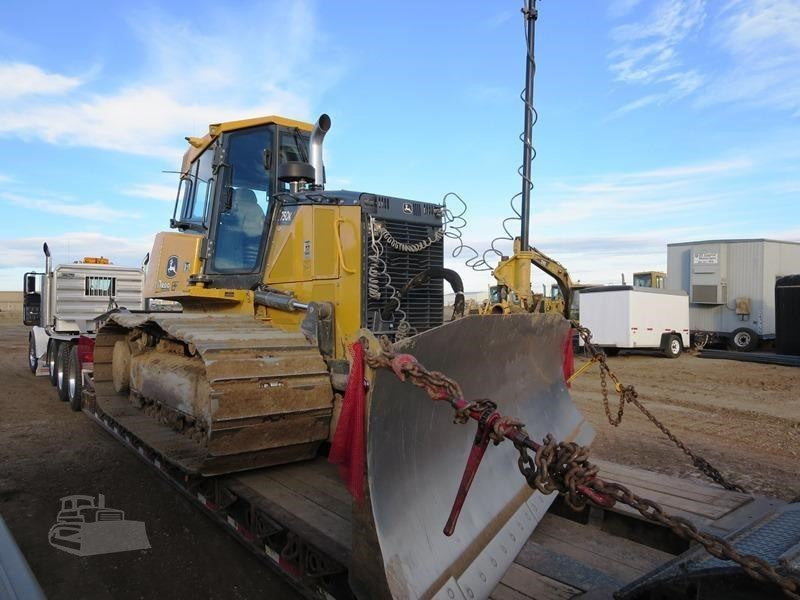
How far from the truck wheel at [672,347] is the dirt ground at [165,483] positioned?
451 cm

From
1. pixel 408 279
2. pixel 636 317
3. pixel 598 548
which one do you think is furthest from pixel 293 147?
pixel 636 317

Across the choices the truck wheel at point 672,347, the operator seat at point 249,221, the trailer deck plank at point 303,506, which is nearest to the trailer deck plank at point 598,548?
the trailer deck plank at point 303,506

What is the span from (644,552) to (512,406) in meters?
1.21

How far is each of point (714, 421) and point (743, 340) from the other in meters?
12.7

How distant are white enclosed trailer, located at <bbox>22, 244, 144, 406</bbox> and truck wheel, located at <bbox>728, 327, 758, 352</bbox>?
59.7ft

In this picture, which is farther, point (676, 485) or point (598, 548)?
point (676, 485)

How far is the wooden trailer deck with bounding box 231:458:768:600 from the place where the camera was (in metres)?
3.27

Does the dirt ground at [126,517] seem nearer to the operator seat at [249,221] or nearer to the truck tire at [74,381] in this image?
the truck tire at [74,381]

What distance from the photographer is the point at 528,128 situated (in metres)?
5.04

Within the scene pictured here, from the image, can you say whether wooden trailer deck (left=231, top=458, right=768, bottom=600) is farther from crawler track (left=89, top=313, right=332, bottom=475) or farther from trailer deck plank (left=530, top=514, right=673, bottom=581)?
crawler track (left=89, top=313, right=332, bottom=475)

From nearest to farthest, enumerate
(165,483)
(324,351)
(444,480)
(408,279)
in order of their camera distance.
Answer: (444,480) → (324,351) → (408,279) → (165,483)

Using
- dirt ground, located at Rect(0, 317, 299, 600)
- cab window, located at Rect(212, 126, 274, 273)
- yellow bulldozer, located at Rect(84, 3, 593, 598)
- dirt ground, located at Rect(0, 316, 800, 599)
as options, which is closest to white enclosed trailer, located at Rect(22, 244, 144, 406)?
dirt ground, located at Rect(0, 316, 800, 599)

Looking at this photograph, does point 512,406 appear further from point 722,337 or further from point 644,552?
point 722,337

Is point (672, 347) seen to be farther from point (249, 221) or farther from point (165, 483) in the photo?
point (165, 483)
